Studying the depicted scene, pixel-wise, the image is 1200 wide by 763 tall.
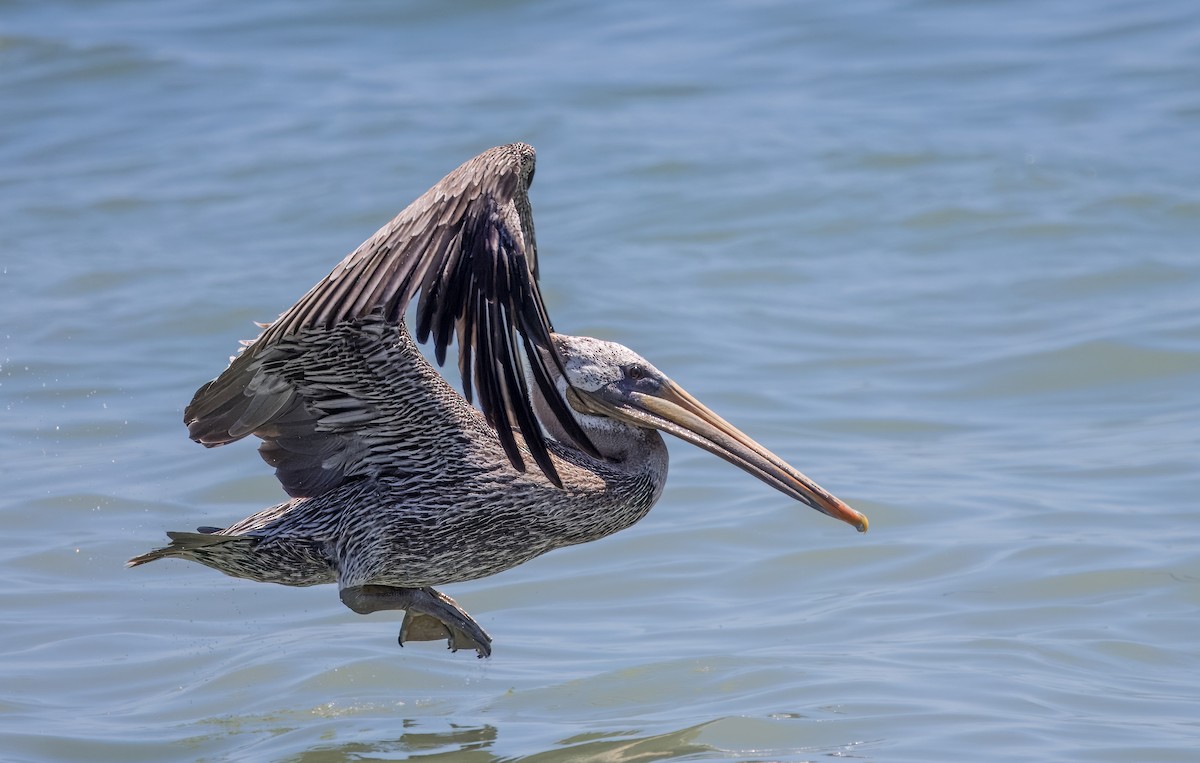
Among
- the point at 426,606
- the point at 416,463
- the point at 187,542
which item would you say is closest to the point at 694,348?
the point at 416,463

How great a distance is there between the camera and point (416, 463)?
6727 millimetres

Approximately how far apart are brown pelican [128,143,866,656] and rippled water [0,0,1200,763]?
70cm

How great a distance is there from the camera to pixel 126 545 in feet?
29.7

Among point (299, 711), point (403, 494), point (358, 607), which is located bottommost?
point (299, 711)

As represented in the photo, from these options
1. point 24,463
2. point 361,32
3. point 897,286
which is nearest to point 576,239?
point 897,286

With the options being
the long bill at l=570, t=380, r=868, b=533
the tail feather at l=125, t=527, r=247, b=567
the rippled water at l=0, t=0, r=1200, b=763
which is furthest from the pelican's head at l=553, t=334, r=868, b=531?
the tail feather at l=125, t=527, r=247, b=567

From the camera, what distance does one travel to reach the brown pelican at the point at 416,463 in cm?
656

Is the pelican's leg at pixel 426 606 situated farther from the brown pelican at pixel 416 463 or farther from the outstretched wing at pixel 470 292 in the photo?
the outstretched wing at pixel 470 292

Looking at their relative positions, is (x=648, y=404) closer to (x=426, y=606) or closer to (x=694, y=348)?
(x=426, y=606)

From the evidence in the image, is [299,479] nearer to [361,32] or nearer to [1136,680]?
[1136,680]

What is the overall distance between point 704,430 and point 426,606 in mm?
1340

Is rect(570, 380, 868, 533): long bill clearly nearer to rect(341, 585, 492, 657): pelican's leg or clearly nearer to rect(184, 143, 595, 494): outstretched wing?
rect(184, 143, 595, 494): outstretched wing

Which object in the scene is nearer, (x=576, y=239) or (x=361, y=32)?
(x=576, y=239)

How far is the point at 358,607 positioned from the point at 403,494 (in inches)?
19.1
